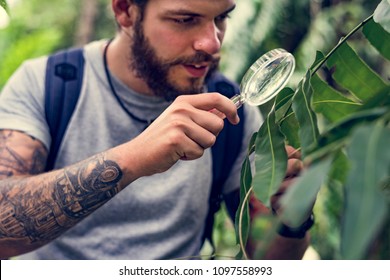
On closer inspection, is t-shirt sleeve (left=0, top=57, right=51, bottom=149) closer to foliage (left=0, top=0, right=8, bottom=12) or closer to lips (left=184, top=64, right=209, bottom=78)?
lips (left=184, top=64, right=209, bottom=78)

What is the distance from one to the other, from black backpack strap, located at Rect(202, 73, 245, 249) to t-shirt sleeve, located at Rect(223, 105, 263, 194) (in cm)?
1

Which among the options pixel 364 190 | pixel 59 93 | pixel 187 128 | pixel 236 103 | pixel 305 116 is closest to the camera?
pixel 364 190

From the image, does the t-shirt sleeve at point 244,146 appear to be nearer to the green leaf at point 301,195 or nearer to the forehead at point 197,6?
the forehead at point 197,6

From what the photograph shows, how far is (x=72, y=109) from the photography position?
1.63 meters

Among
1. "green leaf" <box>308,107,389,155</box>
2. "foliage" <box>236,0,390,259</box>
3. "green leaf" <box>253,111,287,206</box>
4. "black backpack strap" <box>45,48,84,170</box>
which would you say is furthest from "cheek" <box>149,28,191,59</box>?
"green leaf" <box>308,107,389,155</box>

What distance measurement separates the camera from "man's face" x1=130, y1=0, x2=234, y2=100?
1.50 meters

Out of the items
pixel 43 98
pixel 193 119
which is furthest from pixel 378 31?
pixel 43 98

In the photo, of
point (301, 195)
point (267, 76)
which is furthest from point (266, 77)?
point (301, 195)

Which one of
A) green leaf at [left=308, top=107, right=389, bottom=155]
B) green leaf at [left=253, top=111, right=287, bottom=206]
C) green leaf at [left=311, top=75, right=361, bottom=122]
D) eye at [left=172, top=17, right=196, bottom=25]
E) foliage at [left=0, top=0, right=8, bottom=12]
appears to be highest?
foliage at [left=0, top=0, right=8, bottom=12]

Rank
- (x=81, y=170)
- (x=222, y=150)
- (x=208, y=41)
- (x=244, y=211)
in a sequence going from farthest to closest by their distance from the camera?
(x=222, y=150), (x=208, y=41), (x=81, y=170), (x=244, y=211)

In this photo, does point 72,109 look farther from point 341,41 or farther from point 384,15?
point 384,15

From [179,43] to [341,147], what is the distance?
1.03 m

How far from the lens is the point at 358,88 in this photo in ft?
3.46

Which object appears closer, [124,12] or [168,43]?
[168,43]
